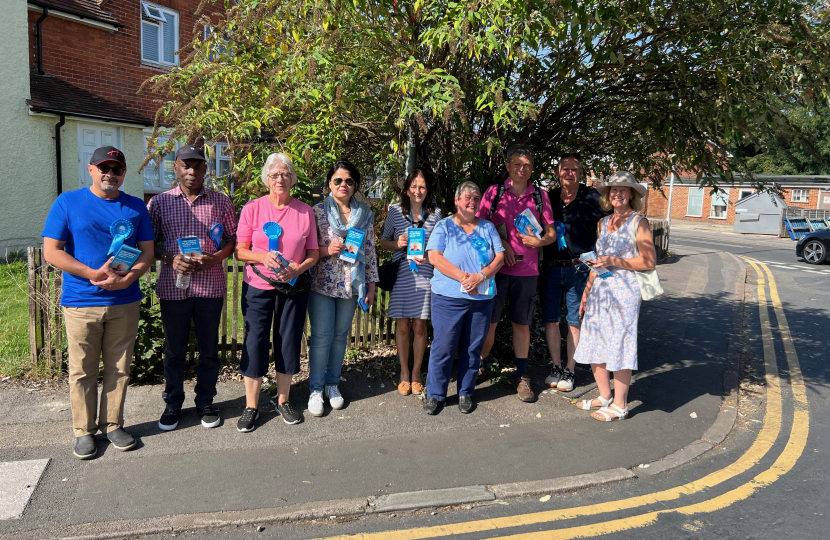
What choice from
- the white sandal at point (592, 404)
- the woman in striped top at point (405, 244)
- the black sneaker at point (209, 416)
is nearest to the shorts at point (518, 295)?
the woman in striped top at point (405, 244)

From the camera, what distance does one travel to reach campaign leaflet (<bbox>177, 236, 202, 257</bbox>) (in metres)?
4.07

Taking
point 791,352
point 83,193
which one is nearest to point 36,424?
point 83,193

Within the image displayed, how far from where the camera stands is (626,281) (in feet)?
15.9

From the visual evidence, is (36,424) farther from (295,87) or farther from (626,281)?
(626,281)

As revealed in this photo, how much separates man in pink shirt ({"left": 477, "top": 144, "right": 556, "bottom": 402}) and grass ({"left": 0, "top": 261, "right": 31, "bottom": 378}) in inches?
168

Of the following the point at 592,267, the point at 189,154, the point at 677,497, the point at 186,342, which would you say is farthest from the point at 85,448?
the point at 592,267

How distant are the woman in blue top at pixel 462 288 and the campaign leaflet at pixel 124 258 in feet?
7.18

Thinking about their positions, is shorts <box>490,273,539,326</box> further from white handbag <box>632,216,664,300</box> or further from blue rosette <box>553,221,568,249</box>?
white handbag <box>632,216,664,300</box>

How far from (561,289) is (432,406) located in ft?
5.56

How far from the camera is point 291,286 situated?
4.33m

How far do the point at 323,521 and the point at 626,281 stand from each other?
306 centimetres

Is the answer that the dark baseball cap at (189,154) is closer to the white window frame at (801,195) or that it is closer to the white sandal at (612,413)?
the white sandal at (612,413)

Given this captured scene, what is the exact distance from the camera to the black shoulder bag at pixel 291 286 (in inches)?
169

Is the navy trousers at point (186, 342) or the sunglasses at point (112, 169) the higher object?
the sunglasses at point (112, 169)
